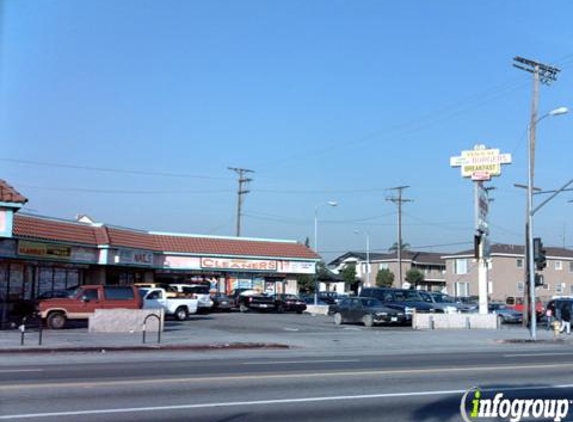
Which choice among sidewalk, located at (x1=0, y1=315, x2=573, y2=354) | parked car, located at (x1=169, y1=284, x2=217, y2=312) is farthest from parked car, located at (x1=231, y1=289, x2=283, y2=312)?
sidewalk, located at (x1=0, y1=315, x2=573, y2=354)

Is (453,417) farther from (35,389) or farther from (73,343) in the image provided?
(73,343)

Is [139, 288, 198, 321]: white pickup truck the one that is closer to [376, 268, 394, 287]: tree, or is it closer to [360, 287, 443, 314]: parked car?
[360, 287, 443, 314]: parked car

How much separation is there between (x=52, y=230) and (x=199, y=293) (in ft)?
31.2

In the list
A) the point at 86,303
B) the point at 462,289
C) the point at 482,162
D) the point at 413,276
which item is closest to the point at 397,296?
the point at 482,162

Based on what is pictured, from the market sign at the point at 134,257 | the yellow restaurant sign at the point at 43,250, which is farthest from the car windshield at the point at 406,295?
the yellow restaurant sign at the point at 43,250

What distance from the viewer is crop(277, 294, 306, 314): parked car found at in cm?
4759

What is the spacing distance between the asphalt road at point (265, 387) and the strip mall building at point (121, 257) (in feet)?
43.9

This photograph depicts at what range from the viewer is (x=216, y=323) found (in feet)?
114

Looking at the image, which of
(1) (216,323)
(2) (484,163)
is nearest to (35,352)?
(1) (216,323)

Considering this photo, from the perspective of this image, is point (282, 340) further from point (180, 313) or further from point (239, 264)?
A: point (239, 264)

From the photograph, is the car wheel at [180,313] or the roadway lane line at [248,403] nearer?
the roadway lane line at [248,403]

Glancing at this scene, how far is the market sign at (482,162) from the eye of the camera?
3861 cm

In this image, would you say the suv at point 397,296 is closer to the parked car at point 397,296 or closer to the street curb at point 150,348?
the parked car at point 397,296

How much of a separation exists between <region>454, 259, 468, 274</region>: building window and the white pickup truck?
172 feet
